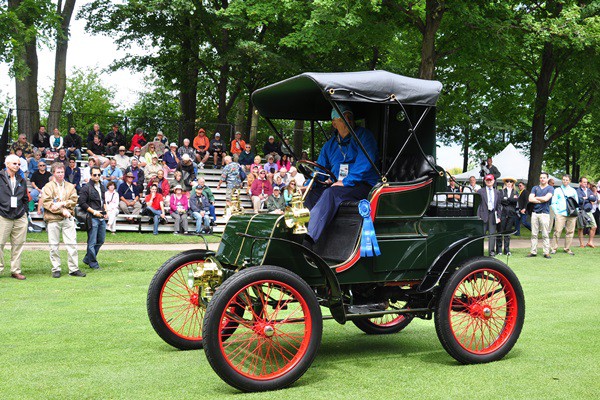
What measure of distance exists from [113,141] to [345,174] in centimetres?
2023

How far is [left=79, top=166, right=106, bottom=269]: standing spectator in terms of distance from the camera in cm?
1405

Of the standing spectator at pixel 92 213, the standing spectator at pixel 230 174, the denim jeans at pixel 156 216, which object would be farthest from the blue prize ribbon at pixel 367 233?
the standing spectator at pixel 230 174

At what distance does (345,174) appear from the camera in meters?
6.89

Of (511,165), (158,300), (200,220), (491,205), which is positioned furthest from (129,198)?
(511,165)

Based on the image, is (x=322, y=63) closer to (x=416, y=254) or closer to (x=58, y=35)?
(x=58, y=35)

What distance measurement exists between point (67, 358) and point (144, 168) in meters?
17.3

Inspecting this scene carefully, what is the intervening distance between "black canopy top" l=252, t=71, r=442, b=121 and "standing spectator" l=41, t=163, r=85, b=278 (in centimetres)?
675

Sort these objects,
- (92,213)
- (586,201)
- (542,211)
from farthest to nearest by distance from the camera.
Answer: (586,201) < (542,211) < (92,213)

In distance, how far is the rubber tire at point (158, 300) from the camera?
6.58 metres

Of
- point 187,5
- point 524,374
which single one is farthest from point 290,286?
point 187,5

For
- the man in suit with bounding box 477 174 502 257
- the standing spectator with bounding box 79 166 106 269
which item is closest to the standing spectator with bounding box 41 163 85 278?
the standing spectator with bounding box 79 166 106 269

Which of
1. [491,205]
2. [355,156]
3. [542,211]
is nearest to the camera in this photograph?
[355,156]

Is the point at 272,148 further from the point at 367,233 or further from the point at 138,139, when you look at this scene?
the point at 367,233

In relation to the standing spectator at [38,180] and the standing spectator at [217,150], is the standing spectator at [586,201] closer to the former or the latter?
the standing spectator at [217,150]
